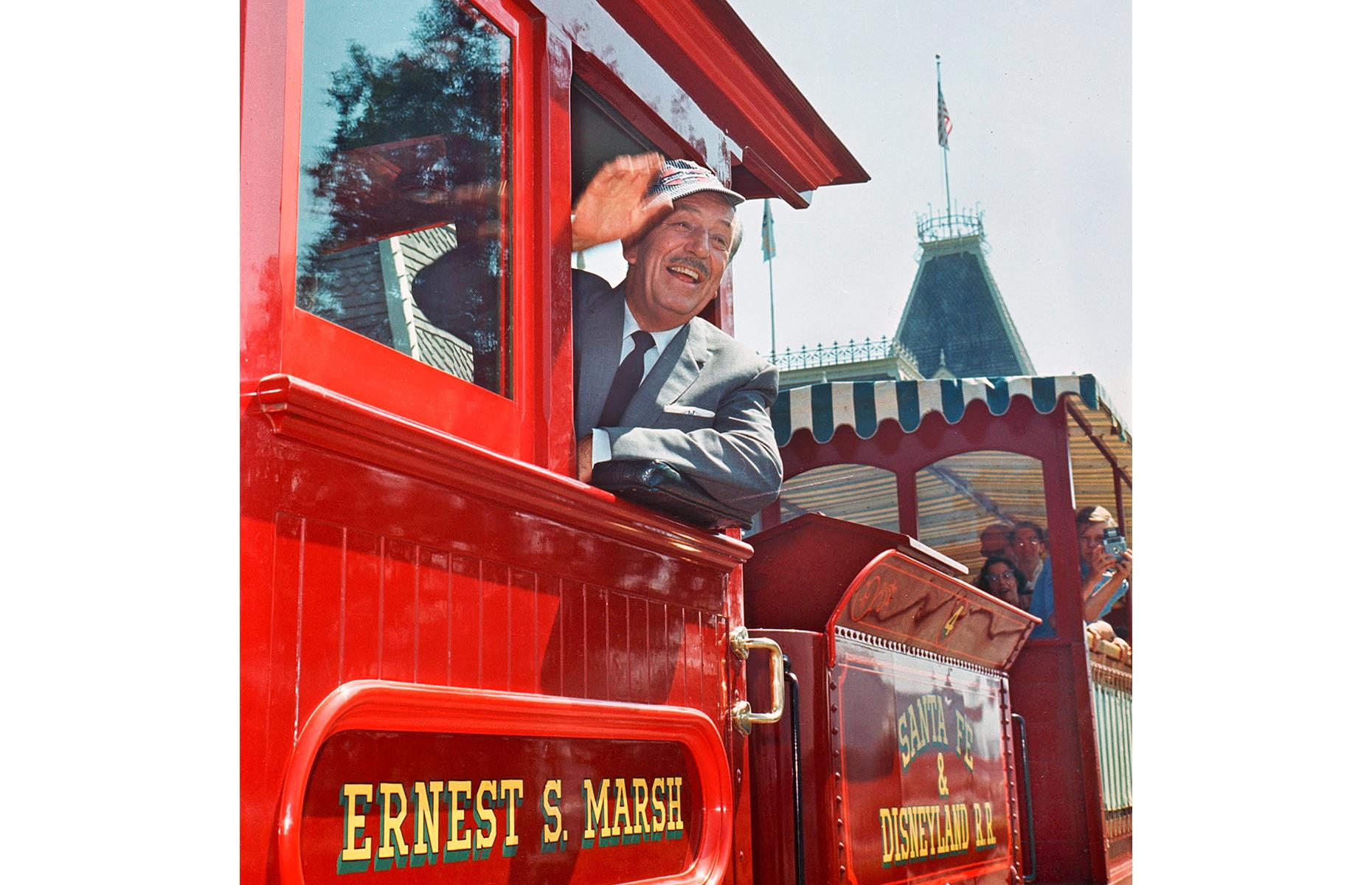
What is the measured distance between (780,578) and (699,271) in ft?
3.30

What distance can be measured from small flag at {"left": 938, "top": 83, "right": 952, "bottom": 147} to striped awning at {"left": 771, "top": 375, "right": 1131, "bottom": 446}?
6.14 metres

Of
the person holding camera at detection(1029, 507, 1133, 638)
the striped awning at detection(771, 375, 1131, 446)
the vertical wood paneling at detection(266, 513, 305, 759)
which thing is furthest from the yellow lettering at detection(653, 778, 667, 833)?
the person holding camera at detection(1029, 507, 1133, 638)

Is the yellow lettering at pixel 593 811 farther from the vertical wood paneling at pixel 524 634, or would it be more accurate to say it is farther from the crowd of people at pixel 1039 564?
the crowd of people at pixel 1039 564

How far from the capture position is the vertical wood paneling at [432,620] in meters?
1.49

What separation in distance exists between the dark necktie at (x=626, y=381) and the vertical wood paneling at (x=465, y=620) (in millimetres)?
598

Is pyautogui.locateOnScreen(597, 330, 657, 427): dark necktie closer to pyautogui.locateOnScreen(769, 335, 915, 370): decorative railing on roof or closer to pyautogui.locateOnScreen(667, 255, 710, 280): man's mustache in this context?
pyautogui.locateOnScreen(667, 255, 710, 280): man's mustache

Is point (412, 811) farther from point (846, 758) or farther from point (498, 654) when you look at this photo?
point (846, 758)

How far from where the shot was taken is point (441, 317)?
1.75 m

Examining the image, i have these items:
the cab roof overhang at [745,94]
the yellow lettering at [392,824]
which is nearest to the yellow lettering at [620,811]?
the yellow lettering at [392,824]

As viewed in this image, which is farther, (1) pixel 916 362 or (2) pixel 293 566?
(1) pixel 916 362

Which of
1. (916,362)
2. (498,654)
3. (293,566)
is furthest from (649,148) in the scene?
(916,362)

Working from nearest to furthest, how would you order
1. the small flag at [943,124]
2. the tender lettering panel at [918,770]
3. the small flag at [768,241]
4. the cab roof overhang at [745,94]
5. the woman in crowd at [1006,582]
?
1. the cab roof overhang at [745,94]
2. the tender lettering panel at [918,770]
3. the woman in crowd at [1006,582]
4. the small flag at [768,241]
5. the small flag at [943,124]

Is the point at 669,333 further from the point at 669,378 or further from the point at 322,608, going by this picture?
the point at 322,608

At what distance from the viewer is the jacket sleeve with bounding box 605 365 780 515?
2023mm
